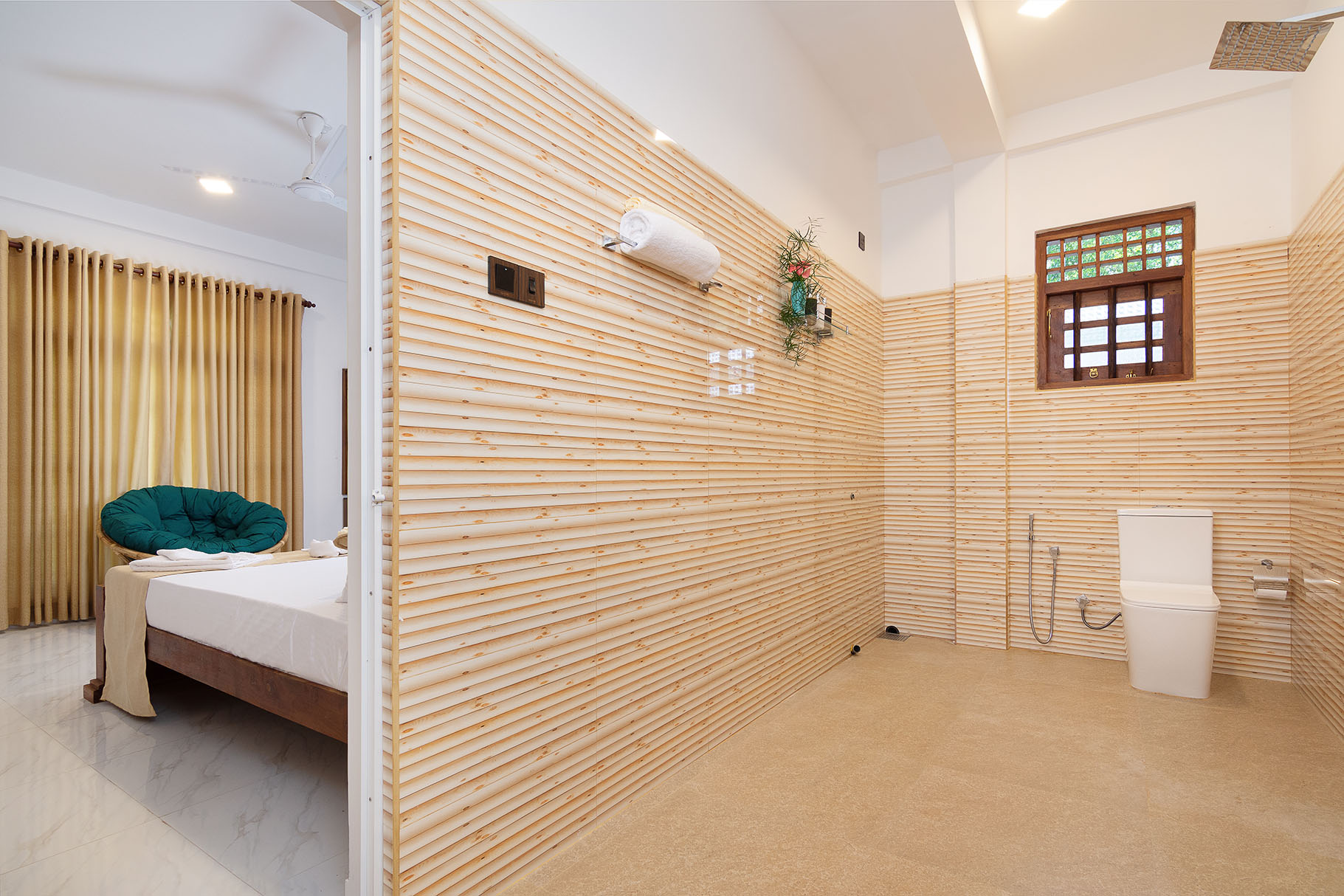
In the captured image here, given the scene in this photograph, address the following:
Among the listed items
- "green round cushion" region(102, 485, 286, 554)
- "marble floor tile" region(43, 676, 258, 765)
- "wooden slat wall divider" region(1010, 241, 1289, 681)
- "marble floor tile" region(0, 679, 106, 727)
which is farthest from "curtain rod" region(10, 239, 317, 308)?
"wooden slat wall divider" region(1010, 241, 1289, 681)

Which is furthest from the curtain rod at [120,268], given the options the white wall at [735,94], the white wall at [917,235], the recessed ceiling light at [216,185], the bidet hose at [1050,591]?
the bidet hose at [1050,591]

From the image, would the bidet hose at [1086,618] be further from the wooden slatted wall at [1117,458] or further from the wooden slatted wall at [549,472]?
the wooden slatted wall at [549,472]

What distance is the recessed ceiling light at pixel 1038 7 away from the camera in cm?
298

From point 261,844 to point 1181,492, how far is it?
4.28 m

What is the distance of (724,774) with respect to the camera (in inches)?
88.0

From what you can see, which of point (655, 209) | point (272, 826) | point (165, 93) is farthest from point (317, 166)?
point (272, 826)

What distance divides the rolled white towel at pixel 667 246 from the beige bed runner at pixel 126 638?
89.4 inches

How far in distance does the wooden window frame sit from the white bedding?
3.84m

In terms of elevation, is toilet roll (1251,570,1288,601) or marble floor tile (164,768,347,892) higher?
toilet roll (1251,570,1288,601)

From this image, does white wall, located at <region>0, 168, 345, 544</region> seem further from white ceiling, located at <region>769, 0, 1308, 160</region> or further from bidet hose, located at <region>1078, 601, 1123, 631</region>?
bidet hose, located at <region>1078, 601, 1123, 631</region>

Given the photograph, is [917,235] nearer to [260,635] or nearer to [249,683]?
[260,635]

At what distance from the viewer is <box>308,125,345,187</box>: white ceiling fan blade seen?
3713 millimetres

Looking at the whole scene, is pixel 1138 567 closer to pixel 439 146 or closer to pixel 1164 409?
pixel 1164 409

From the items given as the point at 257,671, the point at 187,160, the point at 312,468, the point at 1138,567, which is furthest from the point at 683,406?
the point at 312,468
